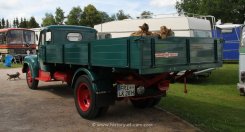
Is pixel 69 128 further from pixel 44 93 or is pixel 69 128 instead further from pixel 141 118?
pixel 44 93

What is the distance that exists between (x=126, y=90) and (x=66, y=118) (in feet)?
5.39

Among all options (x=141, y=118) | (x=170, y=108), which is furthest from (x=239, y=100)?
(x=141, y=118)

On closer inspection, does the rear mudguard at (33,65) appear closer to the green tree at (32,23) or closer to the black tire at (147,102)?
the black tire at (147,102)

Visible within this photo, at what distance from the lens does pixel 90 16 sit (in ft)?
246

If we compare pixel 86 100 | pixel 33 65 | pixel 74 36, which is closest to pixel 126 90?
pixel 86 100

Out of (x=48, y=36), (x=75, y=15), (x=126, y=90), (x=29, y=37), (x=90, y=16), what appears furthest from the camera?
(x=75, y=15)

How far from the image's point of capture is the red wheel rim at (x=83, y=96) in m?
8.41

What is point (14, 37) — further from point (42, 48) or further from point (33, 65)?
point (42, 48)

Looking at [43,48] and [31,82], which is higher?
[43,48]

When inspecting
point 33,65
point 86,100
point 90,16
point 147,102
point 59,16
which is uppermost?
point 59,16

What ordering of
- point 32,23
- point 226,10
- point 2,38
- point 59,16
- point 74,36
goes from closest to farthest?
point 74,36, point 2,38, point 226,10, point 59,16, point 32,23

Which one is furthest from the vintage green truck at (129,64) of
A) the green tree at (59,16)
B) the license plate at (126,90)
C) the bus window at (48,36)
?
the green tree at (59,16)

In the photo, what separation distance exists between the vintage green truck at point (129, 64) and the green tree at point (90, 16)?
6588cm

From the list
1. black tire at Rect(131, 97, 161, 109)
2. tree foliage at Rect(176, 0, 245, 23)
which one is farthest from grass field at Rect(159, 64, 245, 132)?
tree foliage at Rect(176, 0, 245, 23)
